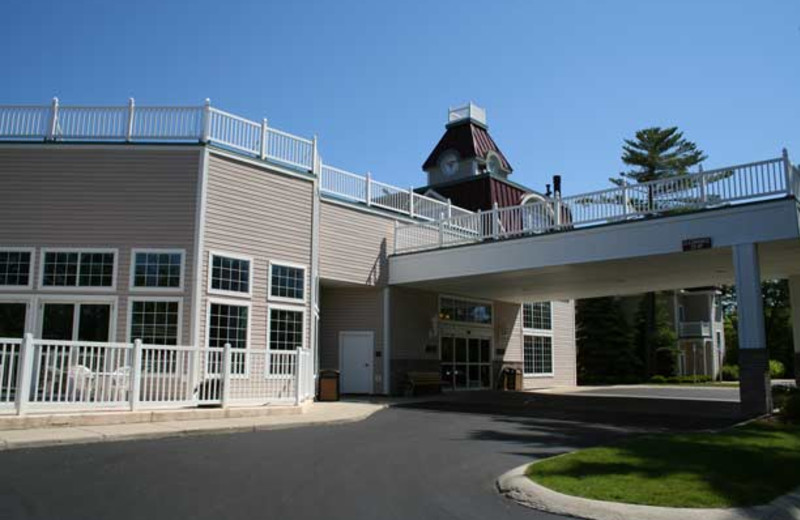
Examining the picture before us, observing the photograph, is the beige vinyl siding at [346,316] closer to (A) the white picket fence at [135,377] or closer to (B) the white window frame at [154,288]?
(A) the white picket fence at [135,377]

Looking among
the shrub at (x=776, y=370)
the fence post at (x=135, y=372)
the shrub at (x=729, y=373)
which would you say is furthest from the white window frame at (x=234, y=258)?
the shrub at (x=776, y=370)

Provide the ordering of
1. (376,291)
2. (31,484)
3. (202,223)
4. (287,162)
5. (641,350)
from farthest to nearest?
(641,350), (376,291), (287,162), (202,223), (31,484)

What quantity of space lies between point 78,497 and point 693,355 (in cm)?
4435

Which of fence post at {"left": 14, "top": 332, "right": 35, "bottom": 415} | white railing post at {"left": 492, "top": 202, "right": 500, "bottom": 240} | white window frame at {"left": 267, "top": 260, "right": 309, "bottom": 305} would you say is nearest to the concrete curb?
fence post at {"left": 14, "top": 332, "right": 35, "bottom": 415}

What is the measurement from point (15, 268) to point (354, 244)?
30.1 feet

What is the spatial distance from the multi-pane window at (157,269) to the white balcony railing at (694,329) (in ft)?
122

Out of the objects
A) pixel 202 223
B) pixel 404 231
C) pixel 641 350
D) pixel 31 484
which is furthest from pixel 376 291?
pixel 641 350

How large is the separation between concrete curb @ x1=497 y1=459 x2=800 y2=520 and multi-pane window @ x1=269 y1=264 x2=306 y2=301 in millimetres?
12038

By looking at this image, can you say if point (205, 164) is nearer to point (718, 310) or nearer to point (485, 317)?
point (485, 317)

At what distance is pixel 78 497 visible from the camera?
6.16 m

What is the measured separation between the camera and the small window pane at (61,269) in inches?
622

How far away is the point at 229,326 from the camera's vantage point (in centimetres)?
1678

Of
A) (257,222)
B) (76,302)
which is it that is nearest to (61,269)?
(76,302)

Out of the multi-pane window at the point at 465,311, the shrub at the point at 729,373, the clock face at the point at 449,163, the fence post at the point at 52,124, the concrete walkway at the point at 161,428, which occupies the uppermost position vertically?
the clock face at the point at 449,163
